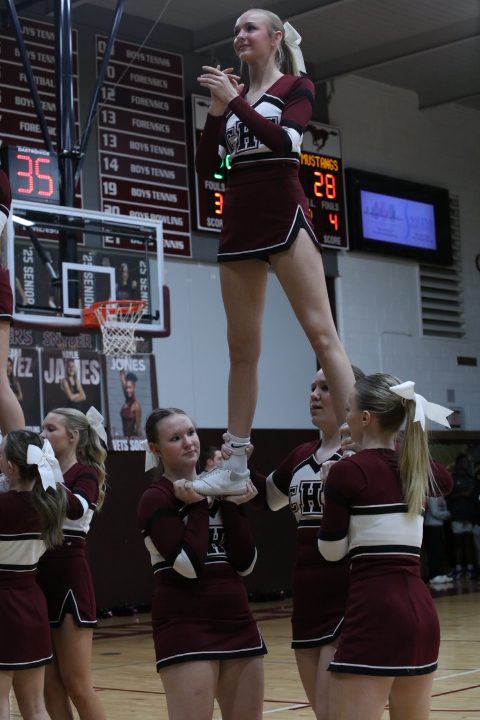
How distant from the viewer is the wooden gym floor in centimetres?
661

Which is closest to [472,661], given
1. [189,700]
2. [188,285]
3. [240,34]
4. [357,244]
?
[189,700]

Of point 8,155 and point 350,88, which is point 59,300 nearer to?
point 8,155

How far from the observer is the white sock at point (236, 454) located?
3.93m

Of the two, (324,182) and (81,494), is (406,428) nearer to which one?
(81,494)

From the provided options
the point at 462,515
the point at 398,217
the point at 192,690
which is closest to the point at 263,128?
the point at 192,690

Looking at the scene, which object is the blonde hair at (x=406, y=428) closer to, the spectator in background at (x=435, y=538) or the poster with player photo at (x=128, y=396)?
the poster with player photo at (x=128, y=396)

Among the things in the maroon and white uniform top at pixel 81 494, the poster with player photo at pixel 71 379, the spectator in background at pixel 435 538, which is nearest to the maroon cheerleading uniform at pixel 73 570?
the maroon and white uniform top at pixel 81 494

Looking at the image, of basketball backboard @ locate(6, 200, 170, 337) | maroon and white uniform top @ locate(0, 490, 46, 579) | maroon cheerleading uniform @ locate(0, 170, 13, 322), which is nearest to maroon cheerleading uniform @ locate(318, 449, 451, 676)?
maroon and white uniform top @ locate(0, 490, 46, 579)

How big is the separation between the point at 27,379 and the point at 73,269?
61.8 inches

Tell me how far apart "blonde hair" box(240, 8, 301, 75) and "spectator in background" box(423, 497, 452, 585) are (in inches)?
430

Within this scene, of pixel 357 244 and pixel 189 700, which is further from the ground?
pixel 357 244

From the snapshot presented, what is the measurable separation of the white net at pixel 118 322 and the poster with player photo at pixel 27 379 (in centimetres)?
112

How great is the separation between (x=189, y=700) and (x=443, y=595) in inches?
381

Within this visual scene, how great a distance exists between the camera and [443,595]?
1306cm
